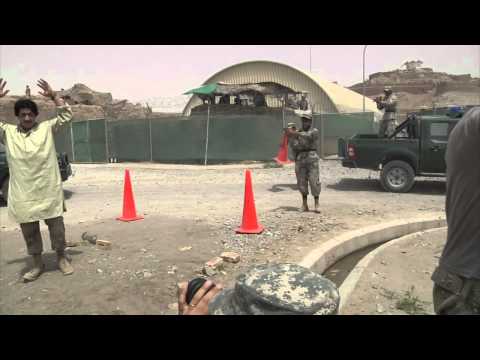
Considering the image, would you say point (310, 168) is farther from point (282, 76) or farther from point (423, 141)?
point (282, 76)

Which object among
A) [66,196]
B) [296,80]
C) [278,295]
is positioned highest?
[296,80]

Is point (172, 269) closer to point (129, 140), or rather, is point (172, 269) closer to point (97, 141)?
point (129, 140)

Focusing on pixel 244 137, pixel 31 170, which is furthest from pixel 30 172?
pixel 244 137

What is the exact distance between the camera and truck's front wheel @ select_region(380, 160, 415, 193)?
367 inches

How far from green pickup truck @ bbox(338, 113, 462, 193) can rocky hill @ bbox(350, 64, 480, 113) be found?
44443mm

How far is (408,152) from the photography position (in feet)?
30.6

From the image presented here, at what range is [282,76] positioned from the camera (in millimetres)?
28734

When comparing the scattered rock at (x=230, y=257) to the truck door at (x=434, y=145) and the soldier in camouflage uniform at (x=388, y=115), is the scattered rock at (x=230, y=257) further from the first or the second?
the soldier in camouflage uniform at (x=388, y=115)

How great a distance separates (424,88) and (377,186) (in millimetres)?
61274

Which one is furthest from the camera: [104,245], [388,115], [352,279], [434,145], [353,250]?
[388,115]

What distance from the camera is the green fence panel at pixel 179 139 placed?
52.1 ft

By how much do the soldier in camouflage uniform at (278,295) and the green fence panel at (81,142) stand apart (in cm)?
1754

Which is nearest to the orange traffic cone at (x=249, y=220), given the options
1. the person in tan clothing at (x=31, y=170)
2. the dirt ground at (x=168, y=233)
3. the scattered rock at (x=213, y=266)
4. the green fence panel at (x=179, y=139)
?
the dirt ground at (x=168, y=233)
